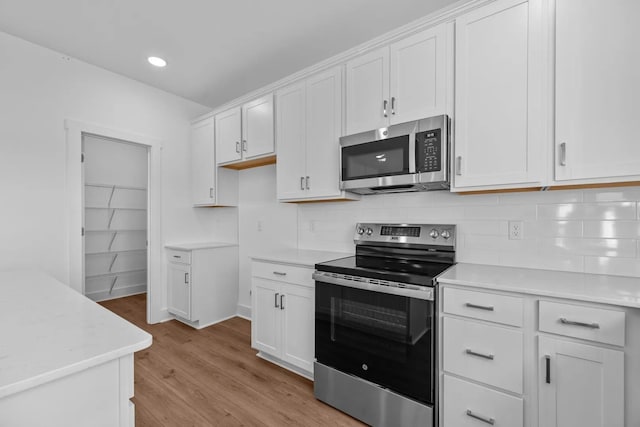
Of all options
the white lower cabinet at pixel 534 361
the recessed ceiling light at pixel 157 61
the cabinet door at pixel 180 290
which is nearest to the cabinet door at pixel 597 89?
the white lower cabinet at pixel 534 361

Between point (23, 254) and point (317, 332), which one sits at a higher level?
point (23, 254)

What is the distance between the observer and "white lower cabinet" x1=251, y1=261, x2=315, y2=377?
7.41 ft

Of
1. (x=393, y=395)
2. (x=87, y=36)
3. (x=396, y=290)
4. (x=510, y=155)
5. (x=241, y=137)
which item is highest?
(x=87, y=36)

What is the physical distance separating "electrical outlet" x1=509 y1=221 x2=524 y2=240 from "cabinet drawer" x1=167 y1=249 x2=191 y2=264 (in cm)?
300

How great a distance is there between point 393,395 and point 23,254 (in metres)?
3.11

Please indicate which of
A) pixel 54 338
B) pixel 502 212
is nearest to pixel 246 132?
pixel 502 212

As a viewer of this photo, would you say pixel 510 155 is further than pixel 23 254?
No

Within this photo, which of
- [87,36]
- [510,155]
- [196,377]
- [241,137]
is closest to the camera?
[510,155]

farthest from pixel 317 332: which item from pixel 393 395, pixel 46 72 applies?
pixel 46 72

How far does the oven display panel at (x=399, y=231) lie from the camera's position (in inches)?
88.0

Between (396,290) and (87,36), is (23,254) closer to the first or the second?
(87,36)

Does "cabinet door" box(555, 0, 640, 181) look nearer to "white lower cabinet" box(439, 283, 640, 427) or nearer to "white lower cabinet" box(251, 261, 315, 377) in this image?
"white lower cabinet" box(439, 283, 640, 427)

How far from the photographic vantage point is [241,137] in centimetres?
316

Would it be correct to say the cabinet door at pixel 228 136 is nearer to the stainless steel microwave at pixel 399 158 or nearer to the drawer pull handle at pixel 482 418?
the stainless steel microwave at pixel 399 158
